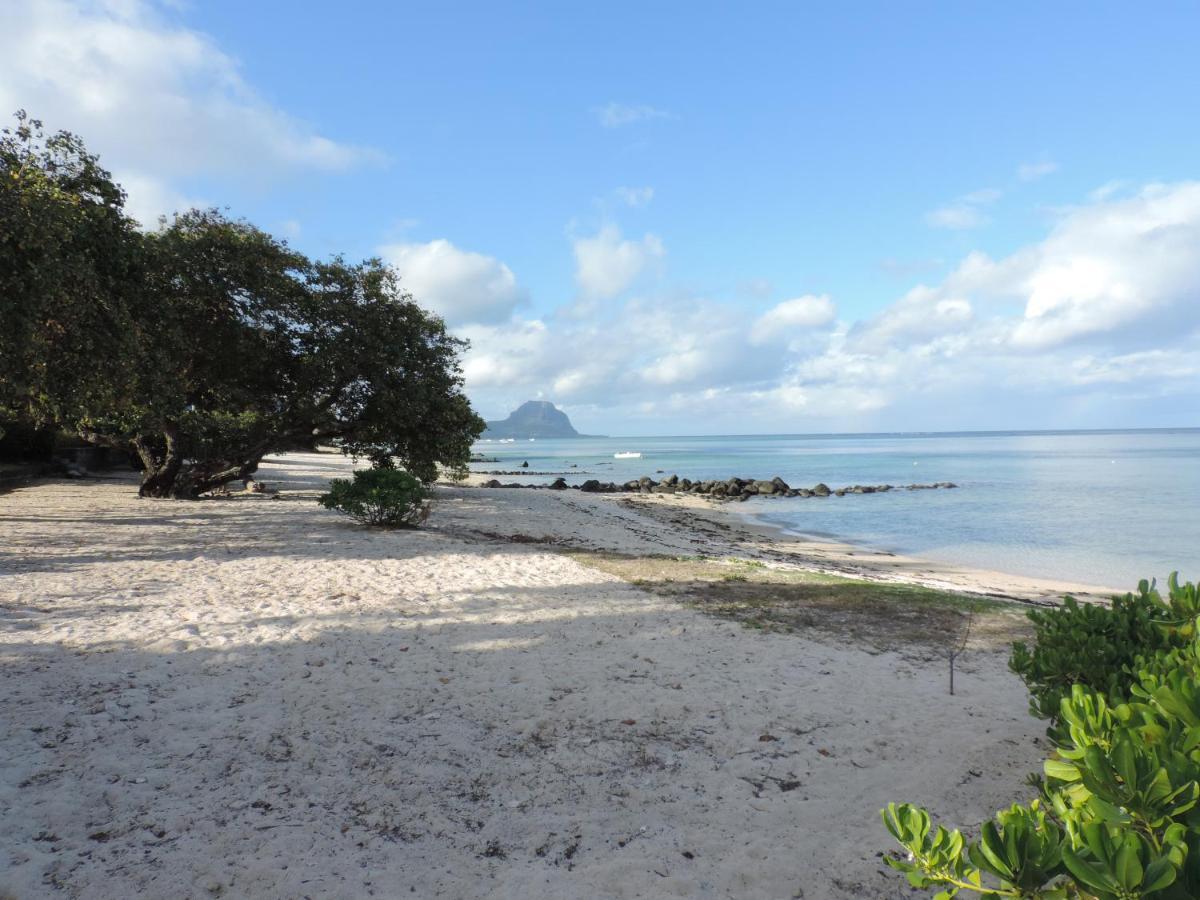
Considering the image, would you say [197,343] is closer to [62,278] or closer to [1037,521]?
[62,278]

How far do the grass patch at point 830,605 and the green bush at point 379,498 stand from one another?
482 centimetres

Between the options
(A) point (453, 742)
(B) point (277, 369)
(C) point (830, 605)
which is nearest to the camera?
(A) point (453, 742)

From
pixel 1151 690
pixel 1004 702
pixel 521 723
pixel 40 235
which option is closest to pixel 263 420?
pixel 40 235

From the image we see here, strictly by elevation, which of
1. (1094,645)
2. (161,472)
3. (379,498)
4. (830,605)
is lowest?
(830,605)

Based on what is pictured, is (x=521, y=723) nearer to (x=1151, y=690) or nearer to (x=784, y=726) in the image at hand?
(x=784, y=726)

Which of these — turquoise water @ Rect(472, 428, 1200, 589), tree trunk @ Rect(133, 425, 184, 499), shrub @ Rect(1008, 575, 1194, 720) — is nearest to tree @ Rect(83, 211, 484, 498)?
tree trunk @ Rect(133, 425, 184, 499)

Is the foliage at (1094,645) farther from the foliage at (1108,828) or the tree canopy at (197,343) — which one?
the tree canopy at (197,343)

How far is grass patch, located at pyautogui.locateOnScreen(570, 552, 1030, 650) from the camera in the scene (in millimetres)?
8094

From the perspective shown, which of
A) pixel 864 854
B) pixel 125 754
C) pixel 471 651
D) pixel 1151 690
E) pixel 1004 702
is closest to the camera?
pixel 1151 690

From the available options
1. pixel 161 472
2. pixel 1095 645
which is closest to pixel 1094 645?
Answer: pixel 1095 645

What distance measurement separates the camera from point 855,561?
19.2m

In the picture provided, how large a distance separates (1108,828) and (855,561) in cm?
1869

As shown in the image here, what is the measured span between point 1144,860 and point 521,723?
4.48 meters

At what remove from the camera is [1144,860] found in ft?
5.30
